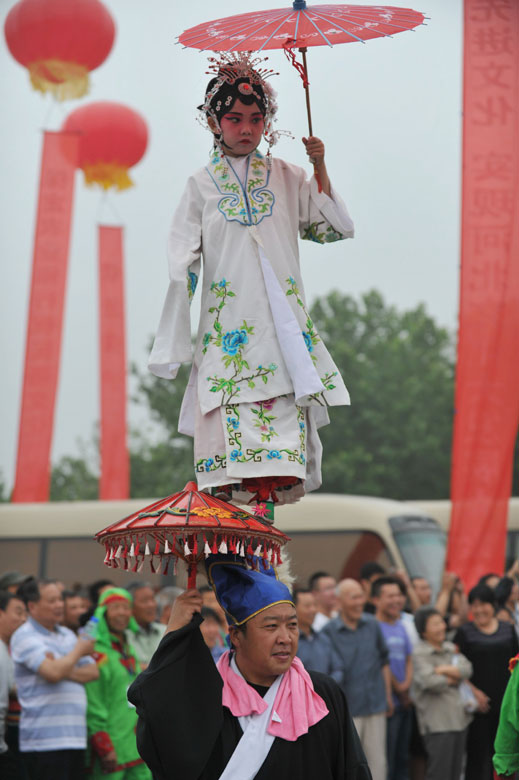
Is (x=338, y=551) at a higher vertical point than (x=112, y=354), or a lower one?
lower

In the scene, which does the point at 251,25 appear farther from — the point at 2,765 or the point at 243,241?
the point at 2,765

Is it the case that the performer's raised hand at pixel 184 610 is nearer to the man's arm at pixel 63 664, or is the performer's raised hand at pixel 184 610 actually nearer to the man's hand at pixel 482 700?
the man's arm at pixel 63 664

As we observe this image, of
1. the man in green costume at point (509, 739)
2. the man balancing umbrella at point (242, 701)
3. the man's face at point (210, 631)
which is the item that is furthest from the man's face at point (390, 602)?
the man balancing umbrella at point (242, 701)

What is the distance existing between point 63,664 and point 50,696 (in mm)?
212

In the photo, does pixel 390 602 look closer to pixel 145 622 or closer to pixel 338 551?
pixel 145 622

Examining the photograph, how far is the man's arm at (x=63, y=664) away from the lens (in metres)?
6.77

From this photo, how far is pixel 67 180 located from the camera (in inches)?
543

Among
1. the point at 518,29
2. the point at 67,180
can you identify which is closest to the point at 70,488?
the point at 67,180

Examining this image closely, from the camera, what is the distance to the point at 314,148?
445 centimetres

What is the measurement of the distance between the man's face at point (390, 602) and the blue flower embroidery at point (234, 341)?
517 centimetres

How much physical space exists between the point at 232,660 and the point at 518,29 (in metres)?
7.40

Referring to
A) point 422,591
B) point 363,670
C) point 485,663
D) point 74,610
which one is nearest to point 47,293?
point 422,591

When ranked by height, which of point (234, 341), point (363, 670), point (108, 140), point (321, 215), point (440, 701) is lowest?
point (440, 701)

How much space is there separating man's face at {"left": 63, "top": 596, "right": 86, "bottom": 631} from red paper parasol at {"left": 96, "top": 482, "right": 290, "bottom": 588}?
4.77 meters
